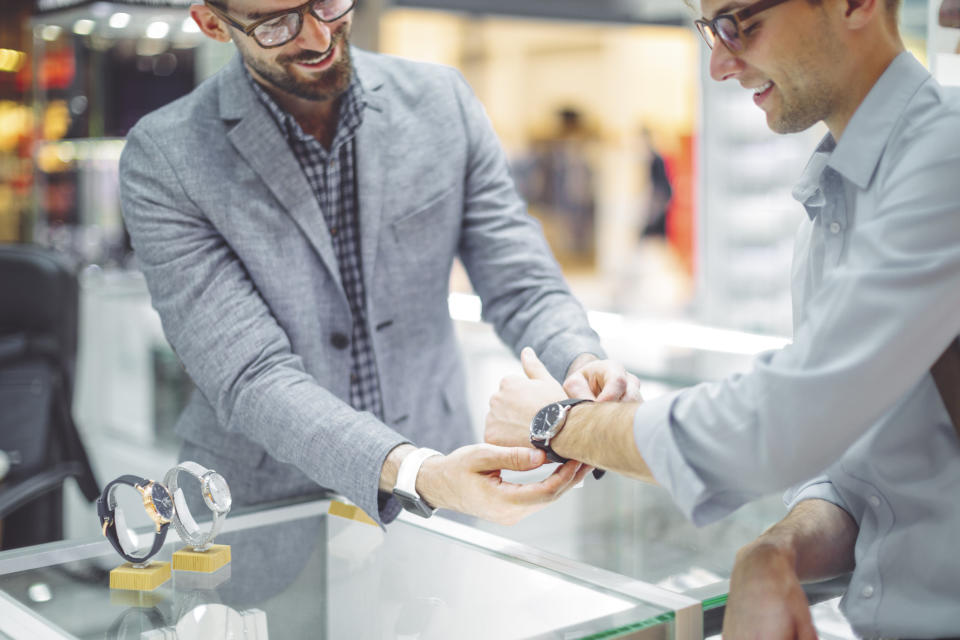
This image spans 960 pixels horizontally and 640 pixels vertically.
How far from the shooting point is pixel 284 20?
1.84 m

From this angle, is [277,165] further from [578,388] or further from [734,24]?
[734,24]

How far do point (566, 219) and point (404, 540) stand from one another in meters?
12.6

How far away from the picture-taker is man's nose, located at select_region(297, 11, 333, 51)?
1859mm

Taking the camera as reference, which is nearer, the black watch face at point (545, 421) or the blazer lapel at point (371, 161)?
the black watch face at point (545, 421)

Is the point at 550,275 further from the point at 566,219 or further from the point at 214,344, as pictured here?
the point at 566,219

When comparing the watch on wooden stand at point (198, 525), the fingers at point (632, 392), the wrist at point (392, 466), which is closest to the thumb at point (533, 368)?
the fingers at point (632, 392)

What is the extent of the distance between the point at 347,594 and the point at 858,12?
969mm

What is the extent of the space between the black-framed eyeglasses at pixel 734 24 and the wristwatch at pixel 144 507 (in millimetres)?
975

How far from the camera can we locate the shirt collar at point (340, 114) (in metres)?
2.03

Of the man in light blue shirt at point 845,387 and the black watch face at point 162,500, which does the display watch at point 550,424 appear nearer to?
the man in light blue shirt at point 845,387

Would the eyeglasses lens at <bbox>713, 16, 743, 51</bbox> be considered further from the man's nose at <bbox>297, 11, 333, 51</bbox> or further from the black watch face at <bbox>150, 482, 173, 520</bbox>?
the black watch face at <bbox>150, 482, 173, 520</bbox>

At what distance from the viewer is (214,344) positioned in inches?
74.1

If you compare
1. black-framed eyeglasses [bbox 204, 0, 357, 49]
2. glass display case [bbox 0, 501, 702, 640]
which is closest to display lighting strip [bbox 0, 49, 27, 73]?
black-framed eyeglasses [bbox 204, 0, 357, 49]

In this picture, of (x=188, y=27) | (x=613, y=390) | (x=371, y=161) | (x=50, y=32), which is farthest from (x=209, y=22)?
(x=50, y=32)
